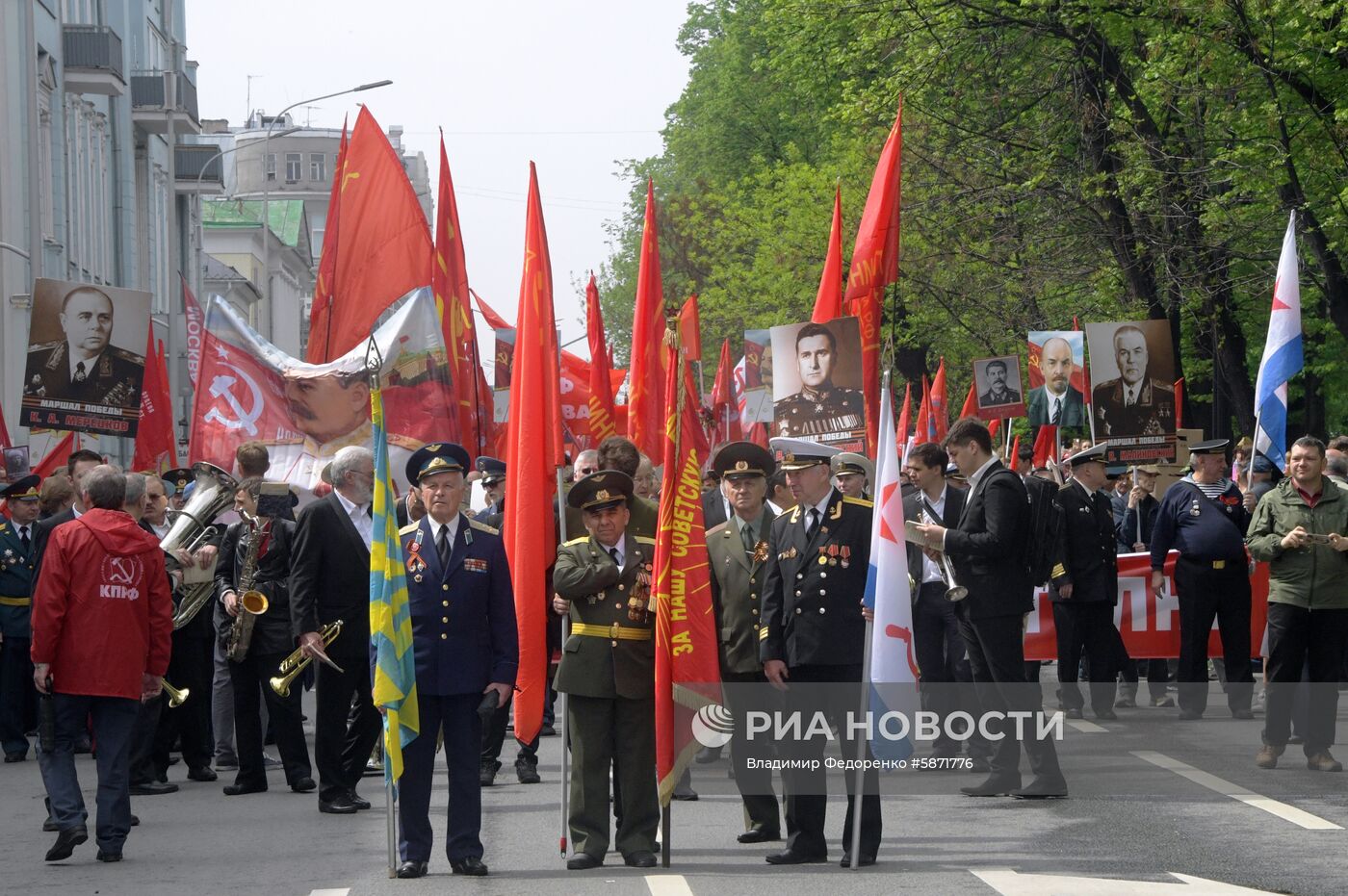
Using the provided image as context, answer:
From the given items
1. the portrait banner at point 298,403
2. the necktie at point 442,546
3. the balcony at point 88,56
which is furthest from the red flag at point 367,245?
the balcony at point 88,56

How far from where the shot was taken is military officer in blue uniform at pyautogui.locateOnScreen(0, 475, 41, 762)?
1387 centimetres

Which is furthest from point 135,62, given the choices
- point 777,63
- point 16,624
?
point 16,624

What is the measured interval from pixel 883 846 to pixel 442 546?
2.57 metres

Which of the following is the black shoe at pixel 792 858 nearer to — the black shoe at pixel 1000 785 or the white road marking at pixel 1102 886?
the white road marking at pixel 1102 886

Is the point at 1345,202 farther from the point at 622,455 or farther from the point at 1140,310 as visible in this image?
the point at 622,455

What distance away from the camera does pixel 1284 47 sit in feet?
70.6

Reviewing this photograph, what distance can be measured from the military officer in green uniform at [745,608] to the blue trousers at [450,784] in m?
1.43

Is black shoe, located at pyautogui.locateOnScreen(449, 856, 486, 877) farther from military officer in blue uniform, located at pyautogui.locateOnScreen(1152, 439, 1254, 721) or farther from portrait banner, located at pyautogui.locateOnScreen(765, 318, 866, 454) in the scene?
military officer in blue uniform, located at pyautogui.locateOnScreen(1152, 439, 1254, 721)

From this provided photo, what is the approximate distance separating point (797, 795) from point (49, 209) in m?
30.0

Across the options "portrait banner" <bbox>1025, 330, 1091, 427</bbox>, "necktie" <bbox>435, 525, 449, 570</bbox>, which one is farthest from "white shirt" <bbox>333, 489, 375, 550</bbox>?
"portrait banner" <bbox>1025, 330, 1091, 427</bbox>

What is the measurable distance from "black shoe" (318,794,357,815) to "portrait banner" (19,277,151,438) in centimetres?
695

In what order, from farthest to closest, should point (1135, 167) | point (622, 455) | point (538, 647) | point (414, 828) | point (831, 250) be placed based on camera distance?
1. point (1135, 167)
2. point (831, 250)
3. point (622, 455)
4. point (538, 647)
5. point (414, 828)

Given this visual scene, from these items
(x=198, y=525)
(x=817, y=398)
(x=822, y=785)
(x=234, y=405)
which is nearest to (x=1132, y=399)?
(x=817, y=398)

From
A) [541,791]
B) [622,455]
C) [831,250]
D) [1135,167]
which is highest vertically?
[1135,167]
